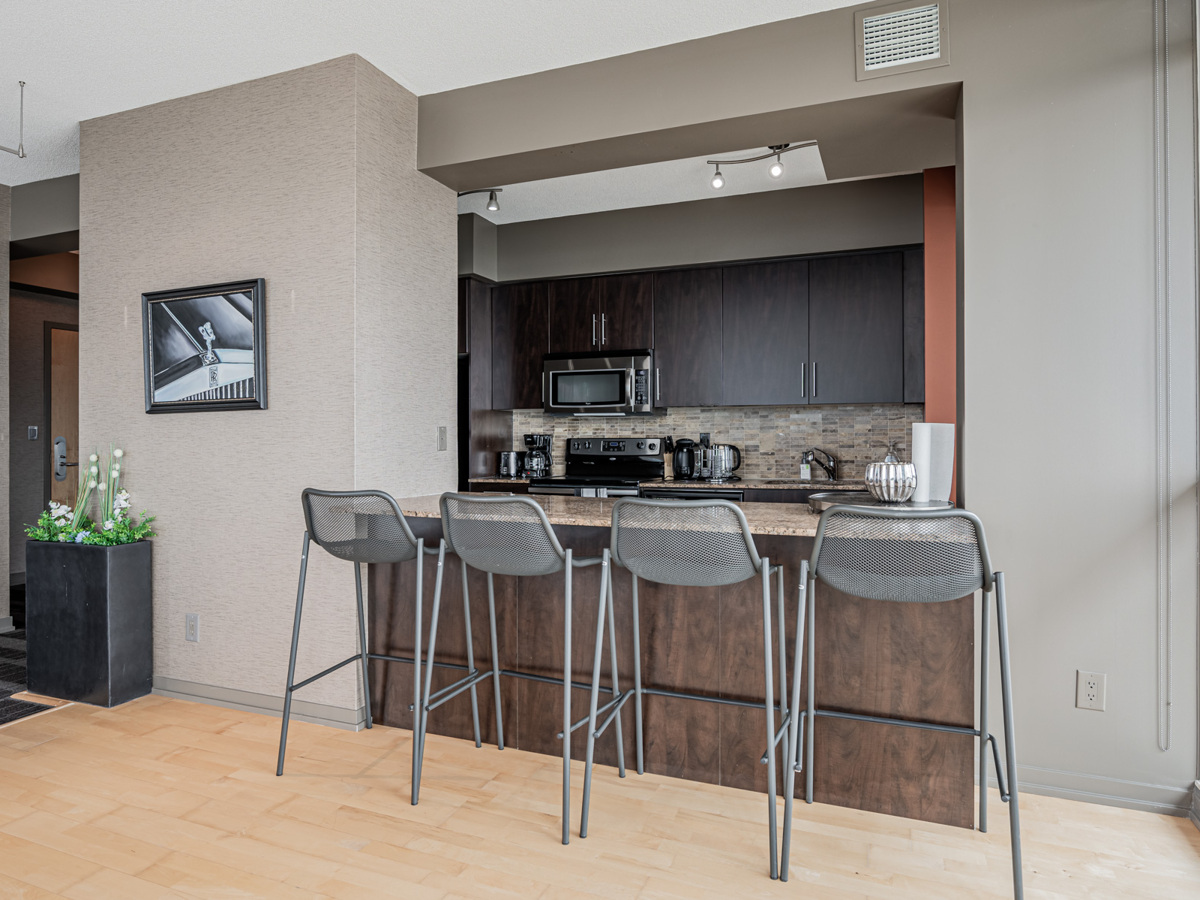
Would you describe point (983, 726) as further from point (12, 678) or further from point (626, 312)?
point (12, 678)

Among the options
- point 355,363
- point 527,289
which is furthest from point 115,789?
point 527,289

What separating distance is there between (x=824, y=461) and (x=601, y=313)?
68.9 inches

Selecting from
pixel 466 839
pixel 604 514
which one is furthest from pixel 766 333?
pixel 466 839

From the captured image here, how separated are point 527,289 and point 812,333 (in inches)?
77.1

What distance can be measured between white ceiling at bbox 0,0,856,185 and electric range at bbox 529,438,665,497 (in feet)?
8.17

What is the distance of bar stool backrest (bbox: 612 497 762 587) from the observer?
192cm

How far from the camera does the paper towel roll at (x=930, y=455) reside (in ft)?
7.80

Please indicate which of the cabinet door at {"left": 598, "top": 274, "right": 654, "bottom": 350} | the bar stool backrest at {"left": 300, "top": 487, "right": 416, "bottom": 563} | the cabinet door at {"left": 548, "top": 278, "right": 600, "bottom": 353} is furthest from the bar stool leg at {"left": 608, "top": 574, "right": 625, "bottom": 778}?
the cabinet door at {"left": 548, "top": 278, "right": 600, "bottom": 353}

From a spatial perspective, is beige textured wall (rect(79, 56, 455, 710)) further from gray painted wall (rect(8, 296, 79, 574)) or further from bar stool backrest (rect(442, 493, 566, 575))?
gray painted wall (rect(8, 296, 79, 574))

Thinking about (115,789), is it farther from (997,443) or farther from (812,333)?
(812,333)

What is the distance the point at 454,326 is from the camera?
11.4 feet

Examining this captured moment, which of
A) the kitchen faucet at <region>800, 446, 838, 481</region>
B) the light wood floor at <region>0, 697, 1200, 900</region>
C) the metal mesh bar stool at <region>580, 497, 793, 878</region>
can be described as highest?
the kitchen faucet at <region>800, 446, 838, 481</region>

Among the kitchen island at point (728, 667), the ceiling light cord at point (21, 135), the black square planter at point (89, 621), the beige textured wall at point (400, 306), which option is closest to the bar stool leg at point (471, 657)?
the kitchen island at point (728, 667)

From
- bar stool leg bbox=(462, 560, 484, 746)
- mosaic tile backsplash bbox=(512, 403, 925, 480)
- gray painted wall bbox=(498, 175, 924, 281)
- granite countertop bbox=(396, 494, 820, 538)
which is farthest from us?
mosaic tile backsplash bbox=(512, 403, 925, 480)
